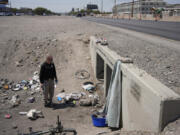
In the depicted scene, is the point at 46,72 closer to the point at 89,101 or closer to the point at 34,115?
the point at 34,115

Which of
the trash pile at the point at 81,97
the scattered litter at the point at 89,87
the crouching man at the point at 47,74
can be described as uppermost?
the crouching man at the point at 47,74

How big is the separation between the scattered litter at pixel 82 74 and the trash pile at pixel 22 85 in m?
2.24

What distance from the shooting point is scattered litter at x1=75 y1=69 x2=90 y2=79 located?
1138cm

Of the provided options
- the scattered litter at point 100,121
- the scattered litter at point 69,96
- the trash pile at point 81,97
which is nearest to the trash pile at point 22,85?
the scattered litter at point 69,96

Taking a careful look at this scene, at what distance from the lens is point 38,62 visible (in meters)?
13.4

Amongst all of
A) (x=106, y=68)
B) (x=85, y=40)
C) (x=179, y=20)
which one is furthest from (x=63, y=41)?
(x=179, y=20)

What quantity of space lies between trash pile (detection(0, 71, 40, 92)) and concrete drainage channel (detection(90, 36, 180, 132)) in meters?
6.10

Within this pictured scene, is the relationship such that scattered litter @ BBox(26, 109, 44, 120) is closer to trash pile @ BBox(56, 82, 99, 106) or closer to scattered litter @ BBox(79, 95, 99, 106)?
trash pile @ BBox(56, 82, 99, 106)

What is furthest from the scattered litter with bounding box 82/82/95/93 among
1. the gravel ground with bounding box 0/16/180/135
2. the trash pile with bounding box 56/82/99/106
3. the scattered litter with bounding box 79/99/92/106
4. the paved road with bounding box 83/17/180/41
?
the paved road with bounding box 83/17/180/41

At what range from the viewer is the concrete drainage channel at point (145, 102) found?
346 centimetres

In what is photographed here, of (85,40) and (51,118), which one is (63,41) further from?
(51,118)

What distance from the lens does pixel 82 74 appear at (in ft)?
38.1

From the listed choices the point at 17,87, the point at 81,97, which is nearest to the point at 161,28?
the point at 81,97

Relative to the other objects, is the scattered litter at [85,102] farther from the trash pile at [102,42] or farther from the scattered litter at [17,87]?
the scattered litter at [17,87]
